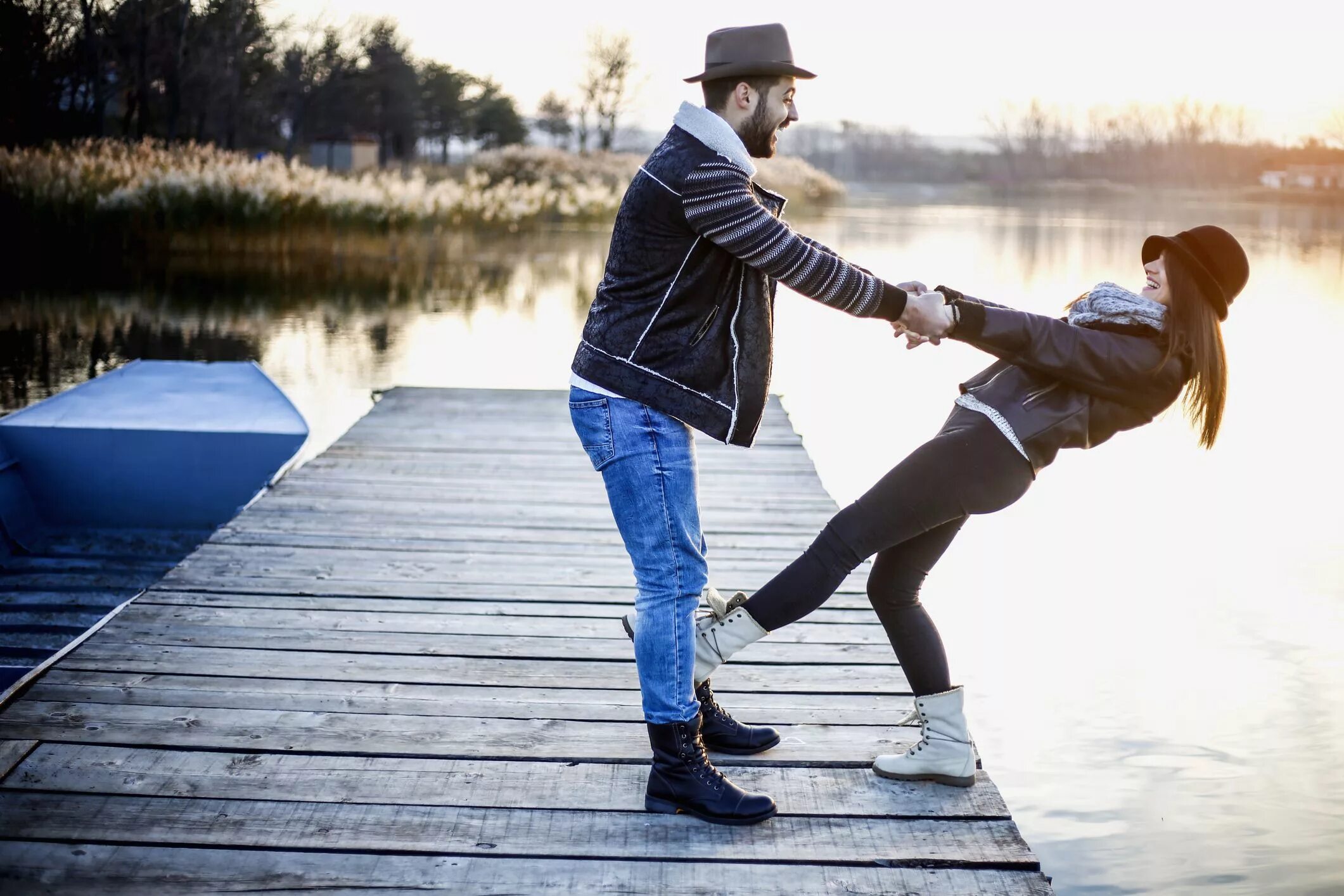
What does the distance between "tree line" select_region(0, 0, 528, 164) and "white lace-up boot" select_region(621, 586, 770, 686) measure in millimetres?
15839

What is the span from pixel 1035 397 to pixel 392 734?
4.73ft

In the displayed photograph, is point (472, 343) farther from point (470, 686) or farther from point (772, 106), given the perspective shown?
point (772, 106)

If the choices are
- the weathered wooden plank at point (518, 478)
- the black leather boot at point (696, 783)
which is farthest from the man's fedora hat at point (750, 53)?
the weathered wooden plank at point (518, 478)

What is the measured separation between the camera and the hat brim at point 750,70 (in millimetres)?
1941

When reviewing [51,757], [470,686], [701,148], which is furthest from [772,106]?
[51,757]

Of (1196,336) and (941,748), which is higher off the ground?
(1196,336)

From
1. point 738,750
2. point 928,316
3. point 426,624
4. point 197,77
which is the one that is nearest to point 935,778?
point 738,750

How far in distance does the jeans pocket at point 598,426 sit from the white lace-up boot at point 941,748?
2.55 ft

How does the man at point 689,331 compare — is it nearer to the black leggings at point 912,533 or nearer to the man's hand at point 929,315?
the man's hand at point 929,315

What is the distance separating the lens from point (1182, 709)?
3.83 m

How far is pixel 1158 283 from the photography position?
2184mm

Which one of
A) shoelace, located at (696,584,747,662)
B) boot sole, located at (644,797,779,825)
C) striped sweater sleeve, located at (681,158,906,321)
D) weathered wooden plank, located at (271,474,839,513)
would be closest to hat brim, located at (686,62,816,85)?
striped sweater sleeve, located at (681,158,906,321)

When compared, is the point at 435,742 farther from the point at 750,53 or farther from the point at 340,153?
the point at 340,153

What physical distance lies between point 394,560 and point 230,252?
941cm
